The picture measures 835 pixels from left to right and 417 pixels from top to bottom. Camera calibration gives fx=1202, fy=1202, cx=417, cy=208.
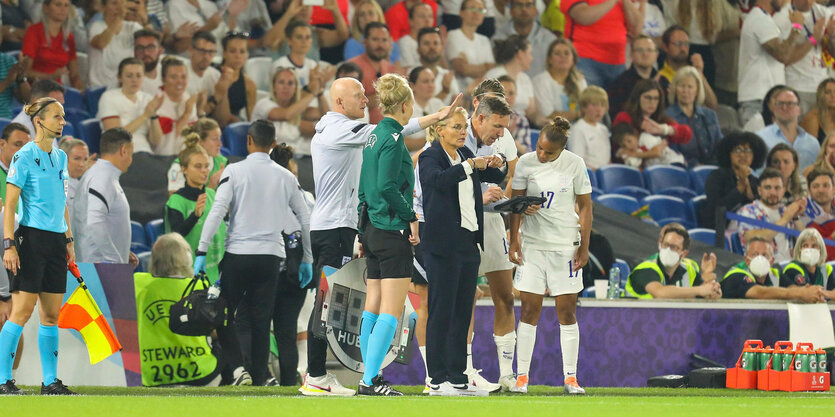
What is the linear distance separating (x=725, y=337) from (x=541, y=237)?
232cm

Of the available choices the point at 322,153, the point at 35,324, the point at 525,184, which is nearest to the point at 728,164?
the point at 525,184

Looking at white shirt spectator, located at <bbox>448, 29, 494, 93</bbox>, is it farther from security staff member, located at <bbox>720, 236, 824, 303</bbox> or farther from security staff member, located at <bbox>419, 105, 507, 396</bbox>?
security staff member, located at <bbox>419, 105, 507, 396</bbox>

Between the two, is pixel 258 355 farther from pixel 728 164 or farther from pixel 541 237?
pixel 728 164

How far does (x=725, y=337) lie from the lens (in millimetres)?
9336

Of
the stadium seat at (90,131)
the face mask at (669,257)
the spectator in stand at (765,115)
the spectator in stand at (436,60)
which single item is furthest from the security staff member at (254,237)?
the spectator in stand at (765,115)

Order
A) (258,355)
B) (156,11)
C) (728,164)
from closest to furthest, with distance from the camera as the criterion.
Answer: (258,355), (156,11), (728,164)

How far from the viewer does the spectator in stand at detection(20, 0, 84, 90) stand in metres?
11.5

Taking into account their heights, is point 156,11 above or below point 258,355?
above

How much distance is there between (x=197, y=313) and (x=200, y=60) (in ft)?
15.4

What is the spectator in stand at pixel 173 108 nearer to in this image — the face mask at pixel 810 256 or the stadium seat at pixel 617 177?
the stadium seat at pixel 617 177

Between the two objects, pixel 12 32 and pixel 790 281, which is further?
pixel 12 32

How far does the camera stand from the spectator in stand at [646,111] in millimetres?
14438

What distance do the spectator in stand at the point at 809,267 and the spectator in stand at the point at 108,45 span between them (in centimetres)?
665

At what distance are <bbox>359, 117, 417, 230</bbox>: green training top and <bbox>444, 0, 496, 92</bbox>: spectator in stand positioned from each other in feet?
23.8
